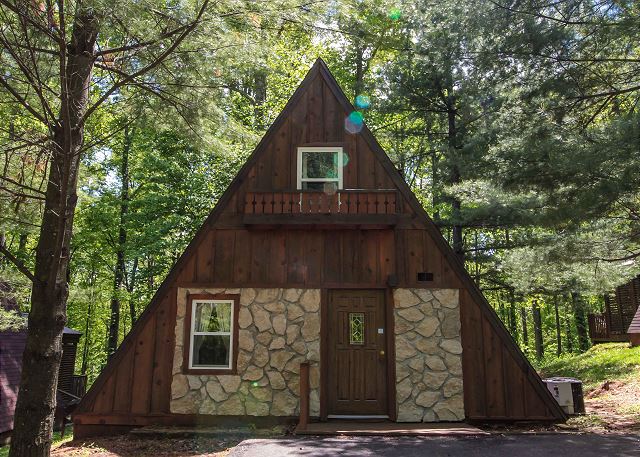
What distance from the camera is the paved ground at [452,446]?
231 inches

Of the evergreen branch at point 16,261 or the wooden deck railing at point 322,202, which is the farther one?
the wooden deck railing at point 322,202

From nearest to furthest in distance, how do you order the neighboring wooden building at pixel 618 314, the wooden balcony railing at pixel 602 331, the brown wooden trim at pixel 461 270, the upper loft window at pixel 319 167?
the brown wooden trim at pixel 461 270 < the upper loft window at pixel 319 167 < the neighboring wooden building at pixel 618 314 < the wooden balcony railing at pixel 602 331

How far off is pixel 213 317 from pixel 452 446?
4528 mm

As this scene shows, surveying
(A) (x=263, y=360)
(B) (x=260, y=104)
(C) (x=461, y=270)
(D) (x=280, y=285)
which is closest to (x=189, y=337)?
(A) (x=263, y=360)

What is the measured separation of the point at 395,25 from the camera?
15422 millimetres

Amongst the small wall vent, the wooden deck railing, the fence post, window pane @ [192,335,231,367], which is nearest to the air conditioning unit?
the small wall vent

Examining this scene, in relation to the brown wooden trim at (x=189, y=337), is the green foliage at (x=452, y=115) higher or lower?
higher

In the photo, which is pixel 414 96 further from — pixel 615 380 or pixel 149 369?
pixel 149 369

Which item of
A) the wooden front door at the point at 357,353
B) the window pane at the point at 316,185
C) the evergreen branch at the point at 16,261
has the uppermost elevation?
the window pane at the point at 316,185

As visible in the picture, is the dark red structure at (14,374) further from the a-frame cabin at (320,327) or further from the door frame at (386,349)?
the door frame at (386,349)

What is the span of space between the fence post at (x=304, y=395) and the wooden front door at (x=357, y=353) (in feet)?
2.11

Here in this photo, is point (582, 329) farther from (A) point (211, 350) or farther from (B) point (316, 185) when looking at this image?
(A) point (211, 350)

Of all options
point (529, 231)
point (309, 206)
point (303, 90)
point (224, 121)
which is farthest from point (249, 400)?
point (529, 231)

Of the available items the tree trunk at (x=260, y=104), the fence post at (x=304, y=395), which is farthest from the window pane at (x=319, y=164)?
the tree trunk at (x=260, y=104)
